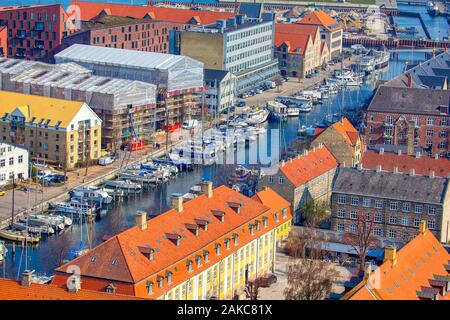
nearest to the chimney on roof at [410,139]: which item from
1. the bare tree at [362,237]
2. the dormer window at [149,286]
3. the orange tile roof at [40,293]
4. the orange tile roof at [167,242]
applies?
the bare tree at [362,237]

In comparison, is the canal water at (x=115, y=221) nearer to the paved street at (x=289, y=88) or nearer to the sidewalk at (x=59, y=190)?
the sidewalk at (x=59, y=190)

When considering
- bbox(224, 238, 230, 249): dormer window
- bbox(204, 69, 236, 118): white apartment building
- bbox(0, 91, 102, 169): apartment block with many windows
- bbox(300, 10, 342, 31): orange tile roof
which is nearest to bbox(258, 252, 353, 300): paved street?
bbox(224, 238, 230, 249): dormer window

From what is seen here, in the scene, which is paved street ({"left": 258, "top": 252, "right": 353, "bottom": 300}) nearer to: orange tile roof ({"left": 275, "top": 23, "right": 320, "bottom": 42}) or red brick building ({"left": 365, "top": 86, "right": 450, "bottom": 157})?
red brick building ({"left": 365, "top": 86, "right": 450, "bottom": 157})

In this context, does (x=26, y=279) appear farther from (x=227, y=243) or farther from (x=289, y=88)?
(x=289, y=88)

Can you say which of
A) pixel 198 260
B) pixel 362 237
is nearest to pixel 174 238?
pixel 198 260

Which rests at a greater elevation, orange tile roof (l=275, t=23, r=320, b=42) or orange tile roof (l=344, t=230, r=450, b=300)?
orange tile roof (l=275, t=23, r=320, b=42)

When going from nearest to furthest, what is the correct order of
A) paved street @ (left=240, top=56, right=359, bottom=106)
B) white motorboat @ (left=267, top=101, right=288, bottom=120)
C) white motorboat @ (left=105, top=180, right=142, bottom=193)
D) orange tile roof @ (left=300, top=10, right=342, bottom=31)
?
white motorboat @ (left=105, top=180, right=142, bottom=193) → white motorboat @ (left=267, top=101, right=288, bottom=120) → paved street @ (left=240, top=56, right=359, bottom=106) → orange tile roof @ (left=300, top=10, right=342, bottom=31)

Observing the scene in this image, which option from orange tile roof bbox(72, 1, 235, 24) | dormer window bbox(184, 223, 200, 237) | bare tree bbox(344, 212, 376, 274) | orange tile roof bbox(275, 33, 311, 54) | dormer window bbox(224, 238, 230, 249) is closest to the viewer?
dormer window bbox(184, 223, 200, 237)
